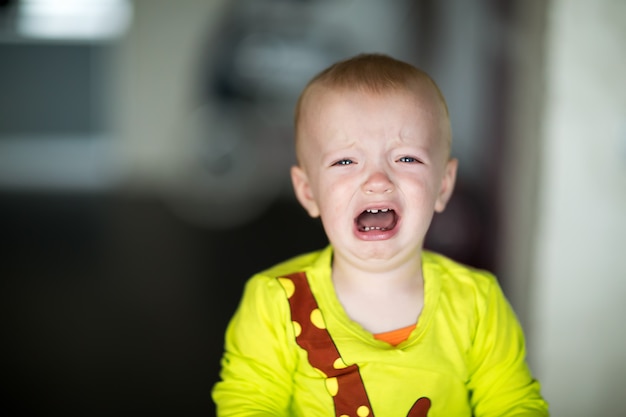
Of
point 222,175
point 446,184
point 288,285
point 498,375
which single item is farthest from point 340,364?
point 222,175

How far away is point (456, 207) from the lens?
3.57 meters

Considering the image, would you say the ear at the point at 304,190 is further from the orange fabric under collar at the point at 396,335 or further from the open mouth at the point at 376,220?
the orange fabric under collar at the point at 396,335

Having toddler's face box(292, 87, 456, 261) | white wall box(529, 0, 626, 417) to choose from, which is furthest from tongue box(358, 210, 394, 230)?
white wall box(529, 0, 626, 417)

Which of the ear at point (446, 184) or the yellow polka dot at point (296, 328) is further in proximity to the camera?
the ear at point (446, 184)

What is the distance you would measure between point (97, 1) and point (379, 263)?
209 inches

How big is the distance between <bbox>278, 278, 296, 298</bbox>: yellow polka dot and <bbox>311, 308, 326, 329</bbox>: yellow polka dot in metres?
0.05

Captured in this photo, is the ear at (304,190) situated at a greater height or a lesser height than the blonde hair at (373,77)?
lesser

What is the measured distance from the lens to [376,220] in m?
1.18

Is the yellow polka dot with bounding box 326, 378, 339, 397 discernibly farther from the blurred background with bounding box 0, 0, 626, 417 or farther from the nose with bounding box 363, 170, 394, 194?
the blurred background with bounding box 0, 0, 626, 417

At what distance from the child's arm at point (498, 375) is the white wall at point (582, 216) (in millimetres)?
728

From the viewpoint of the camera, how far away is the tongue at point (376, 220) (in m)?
1.17

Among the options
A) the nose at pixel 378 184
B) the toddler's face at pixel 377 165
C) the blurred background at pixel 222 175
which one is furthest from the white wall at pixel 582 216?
the nose at pixel 378 184

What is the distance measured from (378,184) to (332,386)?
33 cm

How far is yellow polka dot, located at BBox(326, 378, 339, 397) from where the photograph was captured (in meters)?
1.11
